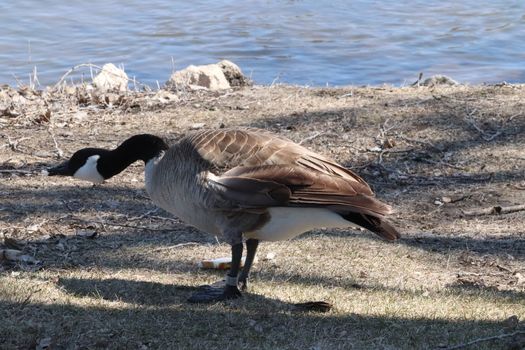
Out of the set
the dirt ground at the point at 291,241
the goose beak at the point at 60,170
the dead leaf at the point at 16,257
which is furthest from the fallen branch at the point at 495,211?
the dead leaf at the point at 16,257

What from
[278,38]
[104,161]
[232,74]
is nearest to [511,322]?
[104,161]

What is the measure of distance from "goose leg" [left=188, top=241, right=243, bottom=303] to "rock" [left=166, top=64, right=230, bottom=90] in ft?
18.5

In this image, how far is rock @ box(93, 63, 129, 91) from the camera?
10.8 m

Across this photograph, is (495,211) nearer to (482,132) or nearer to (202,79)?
(482,132)

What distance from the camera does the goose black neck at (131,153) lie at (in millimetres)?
5820

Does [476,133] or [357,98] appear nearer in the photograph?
[476,133]

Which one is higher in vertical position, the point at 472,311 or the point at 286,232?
the point at 286,232

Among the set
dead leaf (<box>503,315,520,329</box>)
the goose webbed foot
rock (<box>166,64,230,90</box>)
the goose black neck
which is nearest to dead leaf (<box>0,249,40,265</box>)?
the goose black neck

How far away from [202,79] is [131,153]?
5.25m

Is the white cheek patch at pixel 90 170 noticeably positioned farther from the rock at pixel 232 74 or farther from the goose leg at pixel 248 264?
the rock at pixel 232 74

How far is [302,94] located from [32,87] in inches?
123

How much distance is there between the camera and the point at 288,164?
17.1ft

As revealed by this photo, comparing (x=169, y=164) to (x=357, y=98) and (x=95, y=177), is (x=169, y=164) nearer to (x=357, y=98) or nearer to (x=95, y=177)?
(x=95, y=177)

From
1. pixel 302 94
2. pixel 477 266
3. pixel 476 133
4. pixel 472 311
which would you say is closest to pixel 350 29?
pixel 302 94
